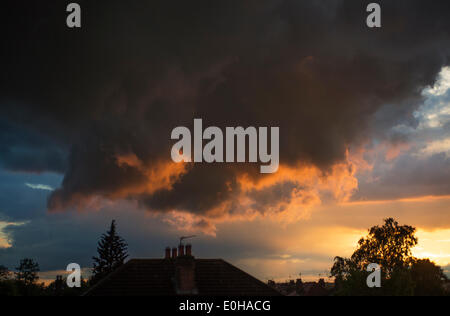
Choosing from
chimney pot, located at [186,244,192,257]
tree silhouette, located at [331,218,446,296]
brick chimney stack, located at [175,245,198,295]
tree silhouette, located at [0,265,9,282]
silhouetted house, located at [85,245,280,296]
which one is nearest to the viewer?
brick chimney stack, located at [175,245,198,295]

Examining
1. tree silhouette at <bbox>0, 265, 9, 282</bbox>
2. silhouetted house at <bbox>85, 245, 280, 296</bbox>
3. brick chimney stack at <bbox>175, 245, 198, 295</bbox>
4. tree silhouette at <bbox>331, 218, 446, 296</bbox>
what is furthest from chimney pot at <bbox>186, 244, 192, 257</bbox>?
tree silhouette at <bbox>0, 265, 9, 282</bbox>

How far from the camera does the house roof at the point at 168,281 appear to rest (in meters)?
34.6

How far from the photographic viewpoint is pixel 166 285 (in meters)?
35.2

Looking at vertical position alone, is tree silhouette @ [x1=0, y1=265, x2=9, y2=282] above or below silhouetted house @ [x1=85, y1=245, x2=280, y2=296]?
below

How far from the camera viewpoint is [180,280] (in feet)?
110

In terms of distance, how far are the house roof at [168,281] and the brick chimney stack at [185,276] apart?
86 centimetres

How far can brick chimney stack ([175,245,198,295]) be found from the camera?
33.5m

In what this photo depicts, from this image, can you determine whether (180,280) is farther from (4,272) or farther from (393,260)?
(4,272)

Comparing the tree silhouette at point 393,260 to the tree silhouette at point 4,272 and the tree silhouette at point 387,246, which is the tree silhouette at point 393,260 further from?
the tree silhouette at point 4,272

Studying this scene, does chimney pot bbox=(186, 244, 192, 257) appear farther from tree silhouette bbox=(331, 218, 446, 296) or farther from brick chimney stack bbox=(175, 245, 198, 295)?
tree silhouette bbox=(331, 218, 446, 296)

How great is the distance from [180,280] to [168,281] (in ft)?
8.12

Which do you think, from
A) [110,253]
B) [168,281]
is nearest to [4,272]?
[110,253]
